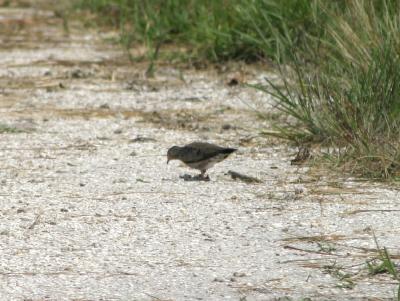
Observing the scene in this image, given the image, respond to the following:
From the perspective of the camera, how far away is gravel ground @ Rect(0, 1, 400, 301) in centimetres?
490

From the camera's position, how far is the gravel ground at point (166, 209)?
16.1ft

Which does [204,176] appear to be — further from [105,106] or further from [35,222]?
[105,106]

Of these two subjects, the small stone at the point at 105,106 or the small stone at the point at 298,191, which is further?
the small stone at the point at 105,106

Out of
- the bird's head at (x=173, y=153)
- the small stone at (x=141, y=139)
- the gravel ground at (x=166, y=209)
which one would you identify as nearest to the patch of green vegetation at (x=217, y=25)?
the gravel ground at (x=166, y=209)

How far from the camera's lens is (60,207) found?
6.24 meters

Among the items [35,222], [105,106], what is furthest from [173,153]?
[105,106]

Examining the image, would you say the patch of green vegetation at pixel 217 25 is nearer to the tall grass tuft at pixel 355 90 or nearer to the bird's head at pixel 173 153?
the tall grass tuft at pixel 355 90

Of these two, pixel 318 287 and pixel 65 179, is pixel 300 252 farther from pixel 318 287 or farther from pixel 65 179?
pixel 65 179

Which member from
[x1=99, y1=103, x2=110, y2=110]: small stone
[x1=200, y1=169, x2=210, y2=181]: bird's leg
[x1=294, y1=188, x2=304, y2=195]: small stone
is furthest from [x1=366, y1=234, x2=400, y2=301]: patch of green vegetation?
[x1=99, y1=103, x2=110, y2=110]: small stone

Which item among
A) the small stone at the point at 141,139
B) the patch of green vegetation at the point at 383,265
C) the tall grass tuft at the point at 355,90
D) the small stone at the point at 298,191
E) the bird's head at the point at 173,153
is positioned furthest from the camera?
the small stone at the point at 141,139

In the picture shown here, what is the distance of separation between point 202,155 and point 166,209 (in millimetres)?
918

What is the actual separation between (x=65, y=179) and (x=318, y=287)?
256 centimetres

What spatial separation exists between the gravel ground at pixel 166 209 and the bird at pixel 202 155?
16cm

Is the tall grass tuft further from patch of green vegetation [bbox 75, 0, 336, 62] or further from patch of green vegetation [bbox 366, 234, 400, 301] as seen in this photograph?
patch of green vegetation [bbox 366, 234, 400, 301]
